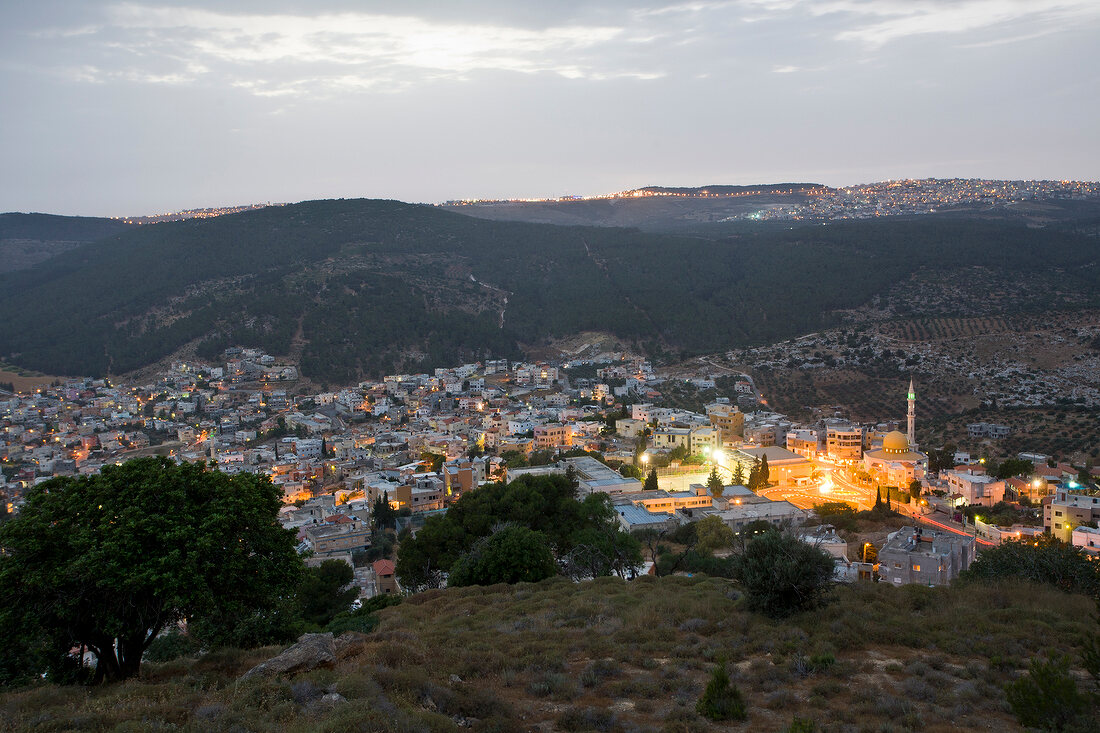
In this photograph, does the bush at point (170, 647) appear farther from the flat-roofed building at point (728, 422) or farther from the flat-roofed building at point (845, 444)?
the flat-roofed building at point (728, 422)

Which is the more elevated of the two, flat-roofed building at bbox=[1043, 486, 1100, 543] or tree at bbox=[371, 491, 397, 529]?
flat-roofed building at bbox=[1043, 486, 1100, 543]

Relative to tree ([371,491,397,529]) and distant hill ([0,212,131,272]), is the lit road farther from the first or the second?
distant hill ([0,212,131,272])

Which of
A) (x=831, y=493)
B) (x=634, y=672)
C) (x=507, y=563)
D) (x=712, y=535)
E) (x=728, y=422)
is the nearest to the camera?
(x=634, y=672)

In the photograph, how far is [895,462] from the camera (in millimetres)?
28859

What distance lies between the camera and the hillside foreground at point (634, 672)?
19.2 feet

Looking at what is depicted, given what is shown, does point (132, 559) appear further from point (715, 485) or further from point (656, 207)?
point (656, 207)

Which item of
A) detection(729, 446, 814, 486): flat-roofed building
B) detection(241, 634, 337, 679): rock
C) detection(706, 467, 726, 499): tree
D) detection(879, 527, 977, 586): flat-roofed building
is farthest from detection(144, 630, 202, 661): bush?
detection(729, 446, 814, 486): flat-roofed building

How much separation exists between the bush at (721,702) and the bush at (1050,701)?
2072 millimetres

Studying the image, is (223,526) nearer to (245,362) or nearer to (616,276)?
(245,362)

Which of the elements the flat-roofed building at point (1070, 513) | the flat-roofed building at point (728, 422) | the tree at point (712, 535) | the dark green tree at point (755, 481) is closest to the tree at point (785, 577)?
the tree at point (712, 535)

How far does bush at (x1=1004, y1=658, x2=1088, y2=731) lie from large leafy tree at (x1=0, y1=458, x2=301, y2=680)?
23.6 feet

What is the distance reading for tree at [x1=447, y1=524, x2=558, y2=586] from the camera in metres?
13.8

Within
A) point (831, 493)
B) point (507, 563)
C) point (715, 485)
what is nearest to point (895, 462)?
point (831, 493)

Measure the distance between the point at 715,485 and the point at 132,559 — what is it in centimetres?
2285
